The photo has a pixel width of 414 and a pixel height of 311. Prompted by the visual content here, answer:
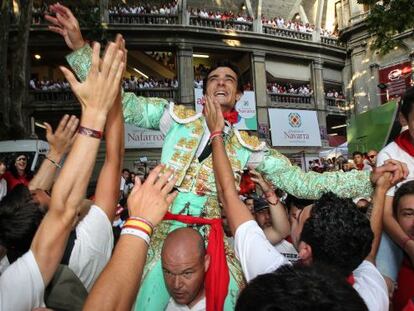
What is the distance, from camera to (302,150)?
952 inches

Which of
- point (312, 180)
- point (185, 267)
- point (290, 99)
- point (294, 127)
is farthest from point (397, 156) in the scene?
point (290, 99)

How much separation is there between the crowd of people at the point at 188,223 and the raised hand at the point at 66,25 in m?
0.01

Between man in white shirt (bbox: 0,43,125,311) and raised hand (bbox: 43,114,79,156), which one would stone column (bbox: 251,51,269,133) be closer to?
raised hand (bbox: 43,114,79,156)

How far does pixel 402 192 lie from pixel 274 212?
1065 millimetres

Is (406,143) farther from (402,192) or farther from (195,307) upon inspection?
(195,307)

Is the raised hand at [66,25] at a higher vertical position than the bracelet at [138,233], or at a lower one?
higher

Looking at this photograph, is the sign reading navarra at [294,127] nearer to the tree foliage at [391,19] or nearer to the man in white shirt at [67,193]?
the tree foliage at [391,19]

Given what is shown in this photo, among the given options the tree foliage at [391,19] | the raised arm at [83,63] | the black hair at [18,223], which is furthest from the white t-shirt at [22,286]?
the tree foliage at [391,19]

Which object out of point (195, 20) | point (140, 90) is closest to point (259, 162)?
point (140, 90)

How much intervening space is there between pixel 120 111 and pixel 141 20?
2251cm

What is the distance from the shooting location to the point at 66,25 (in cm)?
260

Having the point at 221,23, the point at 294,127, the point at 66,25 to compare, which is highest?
the point at 221,23

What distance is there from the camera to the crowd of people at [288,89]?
1013 inches

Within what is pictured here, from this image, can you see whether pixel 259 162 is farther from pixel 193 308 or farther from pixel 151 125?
pixel 193 308
